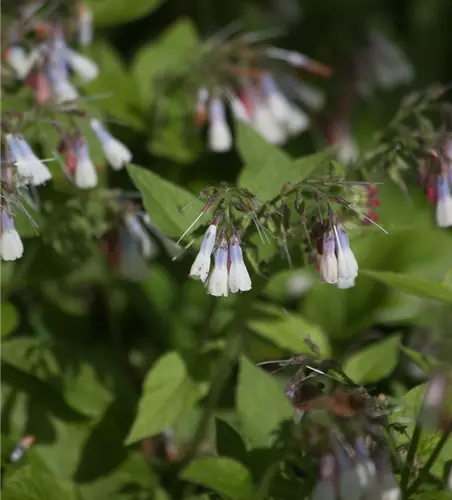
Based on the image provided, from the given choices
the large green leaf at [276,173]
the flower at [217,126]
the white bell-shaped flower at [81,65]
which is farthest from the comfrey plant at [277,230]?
the white bell-shaped flower at [81,65]

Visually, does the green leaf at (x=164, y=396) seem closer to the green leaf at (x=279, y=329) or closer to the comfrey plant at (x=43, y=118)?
the green leaf at (x=279, y=329)

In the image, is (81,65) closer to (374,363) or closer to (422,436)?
(374,363)

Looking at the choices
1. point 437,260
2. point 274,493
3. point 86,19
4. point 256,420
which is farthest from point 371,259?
point 86,19

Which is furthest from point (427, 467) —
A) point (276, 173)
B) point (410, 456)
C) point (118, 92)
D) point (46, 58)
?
point (118, 92)

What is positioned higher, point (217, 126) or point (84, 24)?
point (84, 24)

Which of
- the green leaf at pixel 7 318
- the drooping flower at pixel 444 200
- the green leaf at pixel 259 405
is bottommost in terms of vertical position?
the green leaf at pixel 259 405
